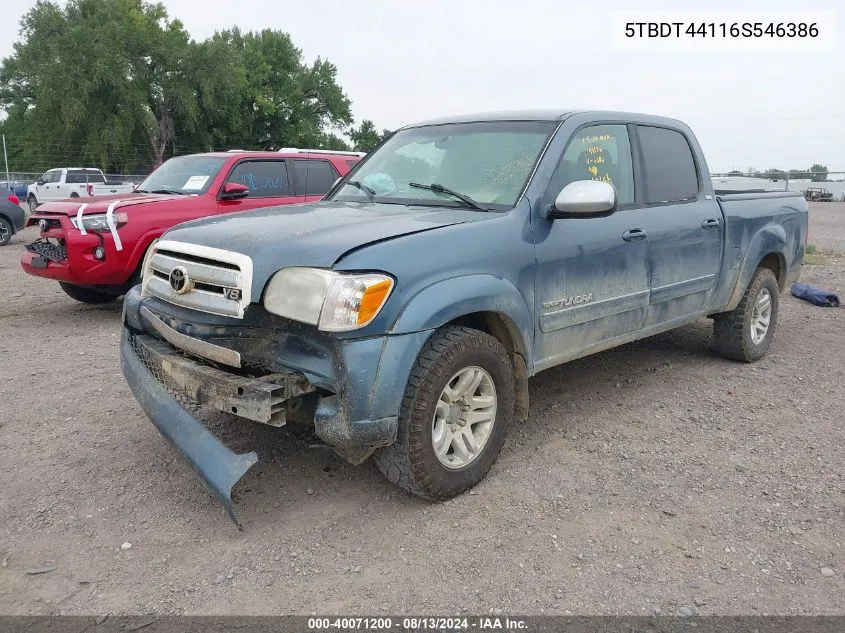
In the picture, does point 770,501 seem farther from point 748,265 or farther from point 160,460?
point 160,460

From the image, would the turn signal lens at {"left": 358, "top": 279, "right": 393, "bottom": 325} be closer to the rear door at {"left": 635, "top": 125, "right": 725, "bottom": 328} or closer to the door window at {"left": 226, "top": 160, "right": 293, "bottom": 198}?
the rear door at {"left": 635, "top": 125, "right": 725, "bottom": 328}

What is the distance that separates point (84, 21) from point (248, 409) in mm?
44521

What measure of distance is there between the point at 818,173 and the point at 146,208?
25494mm

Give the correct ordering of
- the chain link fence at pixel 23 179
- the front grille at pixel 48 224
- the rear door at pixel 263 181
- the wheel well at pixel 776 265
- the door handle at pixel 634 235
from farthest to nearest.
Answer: the chain link fence at pixel 23 179, the rear door at pixel 263 181, the front grille at pixel 48 224, the wheel well at pixel 776 265, the door handle at pixel 634 235

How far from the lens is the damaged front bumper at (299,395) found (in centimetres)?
284

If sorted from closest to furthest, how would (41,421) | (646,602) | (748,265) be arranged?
(646,602), (41,421), (748,265)

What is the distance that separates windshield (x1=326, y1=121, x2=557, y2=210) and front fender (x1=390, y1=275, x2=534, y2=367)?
54 cm

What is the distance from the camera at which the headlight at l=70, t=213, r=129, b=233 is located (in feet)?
21.7

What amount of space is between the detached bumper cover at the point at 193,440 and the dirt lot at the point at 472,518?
1.07ft

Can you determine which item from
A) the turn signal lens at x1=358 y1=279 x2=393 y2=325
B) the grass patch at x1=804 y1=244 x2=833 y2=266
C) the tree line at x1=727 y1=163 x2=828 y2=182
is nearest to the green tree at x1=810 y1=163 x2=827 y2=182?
the tree line at x1=727 y1=163 x2=828 y2=182

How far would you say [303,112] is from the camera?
181ft

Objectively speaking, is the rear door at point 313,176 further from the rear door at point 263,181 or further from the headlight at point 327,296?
the headlight at point 327,296

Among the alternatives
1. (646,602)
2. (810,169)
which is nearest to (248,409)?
(646,602)

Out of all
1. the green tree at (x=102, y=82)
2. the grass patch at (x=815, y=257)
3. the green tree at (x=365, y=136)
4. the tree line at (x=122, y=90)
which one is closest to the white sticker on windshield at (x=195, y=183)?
the grass patch at (x=815, y=257)
